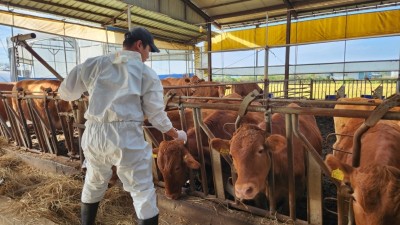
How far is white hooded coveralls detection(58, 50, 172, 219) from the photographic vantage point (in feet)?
7.75

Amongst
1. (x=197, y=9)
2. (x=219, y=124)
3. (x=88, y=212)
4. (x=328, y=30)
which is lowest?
(x=88, y=212)

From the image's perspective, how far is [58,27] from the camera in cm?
1122

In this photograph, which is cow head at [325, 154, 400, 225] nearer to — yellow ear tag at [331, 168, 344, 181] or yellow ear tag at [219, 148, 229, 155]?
yellow ear tag at [331, 168, 344, 181]

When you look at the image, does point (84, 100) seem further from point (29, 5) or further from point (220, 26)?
point (220, 26)

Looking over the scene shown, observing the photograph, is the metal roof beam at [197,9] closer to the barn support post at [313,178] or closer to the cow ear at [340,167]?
the barn support post at [313,178]

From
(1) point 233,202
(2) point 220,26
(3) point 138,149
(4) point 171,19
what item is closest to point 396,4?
(2) point 220,26

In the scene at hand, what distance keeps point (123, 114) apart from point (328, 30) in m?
12.5

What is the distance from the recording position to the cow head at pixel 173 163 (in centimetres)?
320

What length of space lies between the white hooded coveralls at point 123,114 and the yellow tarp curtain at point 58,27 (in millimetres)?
9163

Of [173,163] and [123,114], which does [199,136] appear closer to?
[173,163]

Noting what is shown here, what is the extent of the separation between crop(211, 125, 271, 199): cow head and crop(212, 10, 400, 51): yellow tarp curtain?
9410mm

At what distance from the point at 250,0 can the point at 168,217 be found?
11.8 meters

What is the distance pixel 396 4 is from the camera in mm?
11867

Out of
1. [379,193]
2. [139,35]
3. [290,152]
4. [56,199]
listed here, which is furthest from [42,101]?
[379,193]
